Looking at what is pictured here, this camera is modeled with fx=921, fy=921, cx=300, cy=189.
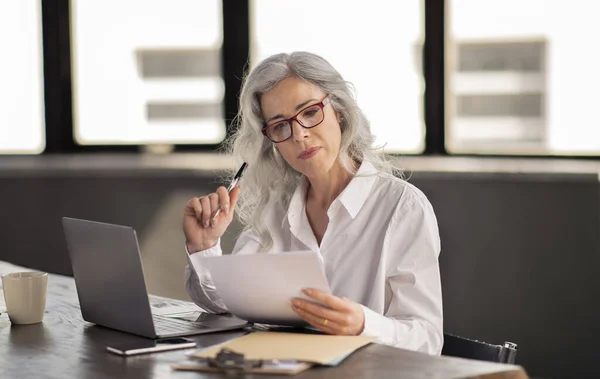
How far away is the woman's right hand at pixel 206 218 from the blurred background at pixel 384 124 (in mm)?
2007

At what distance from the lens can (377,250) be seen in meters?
2.21

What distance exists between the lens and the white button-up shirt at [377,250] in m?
2.03

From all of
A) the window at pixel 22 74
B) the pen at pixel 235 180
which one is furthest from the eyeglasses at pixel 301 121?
the window at pixel 22 74

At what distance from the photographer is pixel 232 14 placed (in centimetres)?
475

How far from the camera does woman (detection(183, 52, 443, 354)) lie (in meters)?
2.10

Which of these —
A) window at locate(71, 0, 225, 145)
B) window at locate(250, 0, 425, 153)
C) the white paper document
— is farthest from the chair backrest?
window at locate(71, 0, 225, 145)

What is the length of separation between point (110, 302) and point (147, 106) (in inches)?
121

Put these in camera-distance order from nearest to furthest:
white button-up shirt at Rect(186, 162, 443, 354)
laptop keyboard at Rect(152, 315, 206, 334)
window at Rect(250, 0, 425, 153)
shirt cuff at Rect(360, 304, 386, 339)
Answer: shirt cuff at Rect(360, 304, 386, 339) < laptop keyboard at Rect(152, 315, 206, 334) < white button-up shirt at Rect(186, 162, 443, 354) < window at Rect(250, 0, 425, 153)

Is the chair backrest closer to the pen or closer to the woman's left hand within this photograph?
the woman's left hand

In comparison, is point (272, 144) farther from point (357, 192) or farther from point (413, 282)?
point (413, 282)

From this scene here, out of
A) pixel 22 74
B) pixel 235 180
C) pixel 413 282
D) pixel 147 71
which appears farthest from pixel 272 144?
pixel 22 74

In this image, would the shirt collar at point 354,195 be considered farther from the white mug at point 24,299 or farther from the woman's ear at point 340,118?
the white mug at point 24,299

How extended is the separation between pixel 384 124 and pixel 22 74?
6.72ft

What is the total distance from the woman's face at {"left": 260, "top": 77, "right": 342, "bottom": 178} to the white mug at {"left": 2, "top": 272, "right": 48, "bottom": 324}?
0.68 m
